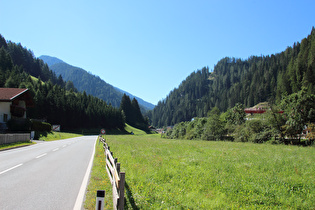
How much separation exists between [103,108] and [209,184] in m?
108

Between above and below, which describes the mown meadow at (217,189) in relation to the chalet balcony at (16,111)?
below

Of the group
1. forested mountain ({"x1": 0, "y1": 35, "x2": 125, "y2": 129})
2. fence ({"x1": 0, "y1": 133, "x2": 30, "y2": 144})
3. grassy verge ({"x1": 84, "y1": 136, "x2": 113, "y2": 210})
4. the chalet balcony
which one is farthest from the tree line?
forested mountain ({"x1": 0, "y1": 35, "x2": 125, "y2": 129})

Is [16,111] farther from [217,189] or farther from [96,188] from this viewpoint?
[217,189]

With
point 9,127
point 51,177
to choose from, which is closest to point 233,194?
point 51,177

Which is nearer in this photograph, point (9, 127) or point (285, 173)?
point (285, 173)

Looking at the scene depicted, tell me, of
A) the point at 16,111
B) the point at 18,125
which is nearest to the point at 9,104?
the point at 16,111

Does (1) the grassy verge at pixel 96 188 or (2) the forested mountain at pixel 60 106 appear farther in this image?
(2) the forested mountain at pixel 60 106

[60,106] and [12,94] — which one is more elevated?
[60,106]

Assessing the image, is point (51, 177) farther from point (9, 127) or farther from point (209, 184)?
point (9, 127)

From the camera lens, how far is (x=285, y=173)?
10.4 meters

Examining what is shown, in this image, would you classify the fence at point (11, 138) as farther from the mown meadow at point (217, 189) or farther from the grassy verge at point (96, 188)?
the mown meadow at point (217, 189)

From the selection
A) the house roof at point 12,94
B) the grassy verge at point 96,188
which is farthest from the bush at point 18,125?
the grassy verge at point 96,188

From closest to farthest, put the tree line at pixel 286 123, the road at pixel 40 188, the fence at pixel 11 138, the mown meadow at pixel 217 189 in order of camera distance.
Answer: the road at pixel 40 188
the mown meadow at pixel 217 189
the fence at pixel 11 138
the tree line at pixel 286 123

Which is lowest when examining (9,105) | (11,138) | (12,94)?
(11,138)
